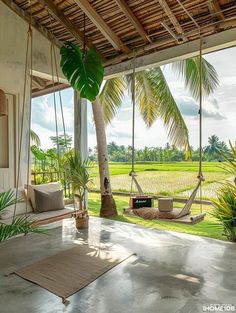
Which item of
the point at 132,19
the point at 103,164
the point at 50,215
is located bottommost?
the point at 50,215

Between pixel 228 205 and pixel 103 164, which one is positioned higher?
pixel 103 164

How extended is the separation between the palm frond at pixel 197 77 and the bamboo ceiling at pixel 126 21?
1249 mm

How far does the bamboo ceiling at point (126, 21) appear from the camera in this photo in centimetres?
371

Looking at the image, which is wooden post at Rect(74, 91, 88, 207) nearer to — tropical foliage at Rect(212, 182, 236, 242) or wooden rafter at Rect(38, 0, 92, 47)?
wooden rafter at Rect(38, 0, 92, 47)

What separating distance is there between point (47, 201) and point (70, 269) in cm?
174

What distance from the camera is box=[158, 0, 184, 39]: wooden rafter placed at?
3.68 meters

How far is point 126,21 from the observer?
14.3 feet

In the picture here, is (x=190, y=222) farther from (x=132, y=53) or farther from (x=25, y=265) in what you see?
(x=132, y=53)

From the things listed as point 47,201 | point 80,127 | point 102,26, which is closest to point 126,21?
point 102,26

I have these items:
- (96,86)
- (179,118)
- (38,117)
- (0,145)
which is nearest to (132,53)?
(96,86)

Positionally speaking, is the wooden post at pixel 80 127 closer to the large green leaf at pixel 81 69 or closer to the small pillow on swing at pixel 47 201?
the small pillow on swing at pixel 47 201

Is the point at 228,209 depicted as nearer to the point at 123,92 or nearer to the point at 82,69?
the point at 82,69

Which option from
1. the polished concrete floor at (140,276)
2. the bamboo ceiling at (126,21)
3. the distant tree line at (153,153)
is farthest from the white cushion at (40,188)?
the bamboo ceiling at (126,21)

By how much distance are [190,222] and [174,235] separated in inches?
31.2
